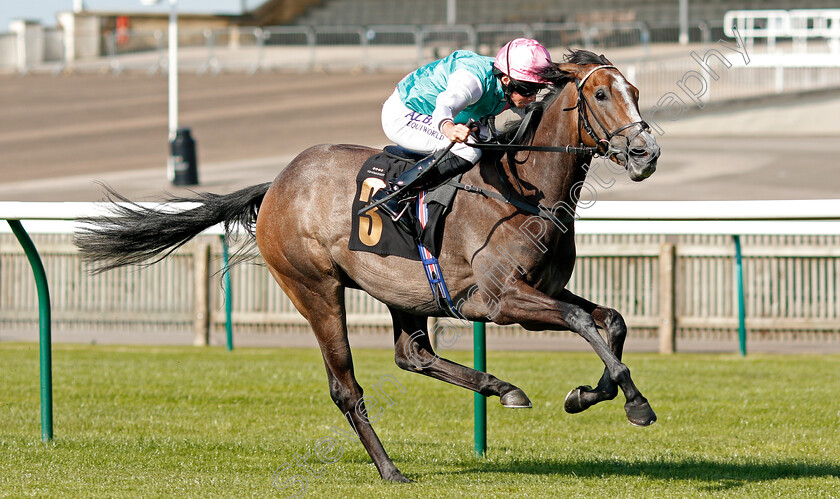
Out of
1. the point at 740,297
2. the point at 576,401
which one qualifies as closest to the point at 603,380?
the point at 576,401

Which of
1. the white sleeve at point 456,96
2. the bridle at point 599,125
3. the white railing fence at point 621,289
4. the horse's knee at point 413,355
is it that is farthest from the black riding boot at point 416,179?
the white railing fence at point 621,289

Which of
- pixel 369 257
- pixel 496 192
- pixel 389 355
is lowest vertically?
pixel 389 355

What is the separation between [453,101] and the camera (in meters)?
4.58

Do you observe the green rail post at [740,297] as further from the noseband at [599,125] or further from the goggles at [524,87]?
the noseband at [599,125]

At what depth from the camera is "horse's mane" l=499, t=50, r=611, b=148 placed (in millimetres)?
4633

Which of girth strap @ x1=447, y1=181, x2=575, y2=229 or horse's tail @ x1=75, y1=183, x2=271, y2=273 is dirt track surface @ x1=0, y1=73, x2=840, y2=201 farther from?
girth strap @ x1=447, y1=181, x2=575, y2=229

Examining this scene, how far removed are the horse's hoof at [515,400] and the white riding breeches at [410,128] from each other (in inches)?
45.2

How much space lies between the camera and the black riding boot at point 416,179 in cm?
480

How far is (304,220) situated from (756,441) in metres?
2.85

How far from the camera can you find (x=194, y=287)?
426 inches

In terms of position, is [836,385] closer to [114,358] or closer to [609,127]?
[609,127]

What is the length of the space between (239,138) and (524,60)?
17.6 metres

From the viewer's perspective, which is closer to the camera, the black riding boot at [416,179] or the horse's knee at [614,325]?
the horse's knee at [614,325]

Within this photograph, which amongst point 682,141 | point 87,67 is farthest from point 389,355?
point 87,67
